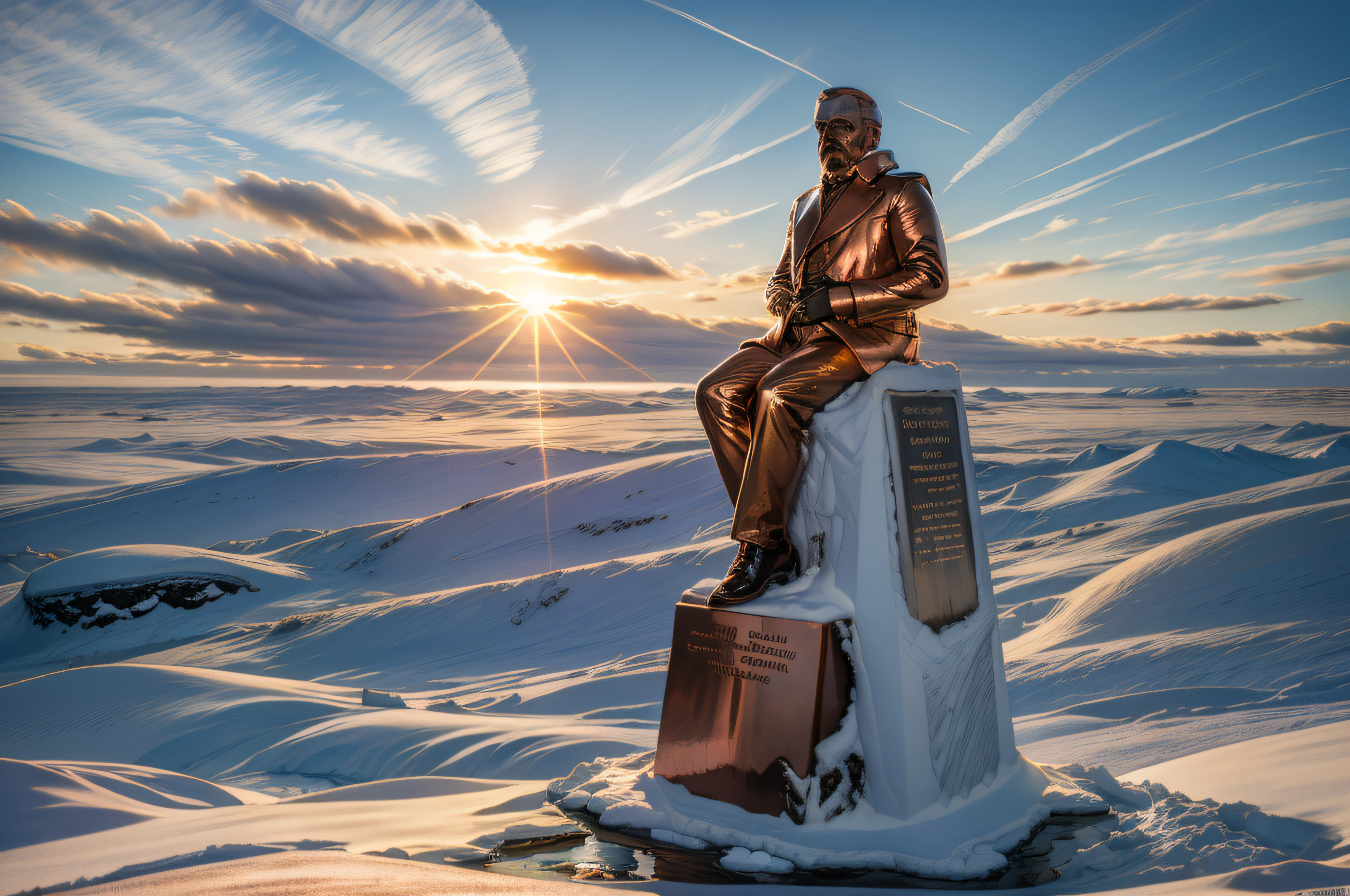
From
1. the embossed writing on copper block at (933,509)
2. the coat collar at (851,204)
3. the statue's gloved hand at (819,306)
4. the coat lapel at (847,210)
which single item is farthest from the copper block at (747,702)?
the coat lapel at (847,210)

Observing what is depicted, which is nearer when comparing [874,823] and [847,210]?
[874,823]

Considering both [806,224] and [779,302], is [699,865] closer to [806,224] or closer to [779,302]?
[779,302]

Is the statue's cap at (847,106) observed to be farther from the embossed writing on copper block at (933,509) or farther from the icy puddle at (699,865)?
the icy puddle at (699,865)

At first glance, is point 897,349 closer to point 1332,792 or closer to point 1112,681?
point 1332,792

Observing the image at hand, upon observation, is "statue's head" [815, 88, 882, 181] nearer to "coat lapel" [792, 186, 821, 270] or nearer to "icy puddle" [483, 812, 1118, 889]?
"coat lapel" [792, 186, 821, 270]

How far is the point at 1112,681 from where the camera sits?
777 cm

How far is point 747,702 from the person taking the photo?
4516mm

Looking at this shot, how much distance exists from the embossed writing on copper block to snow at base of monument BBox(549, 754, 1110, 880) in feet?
3.75

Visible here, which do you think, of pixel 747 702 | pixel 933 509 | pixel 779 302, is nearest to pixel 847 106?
pixel 779 302

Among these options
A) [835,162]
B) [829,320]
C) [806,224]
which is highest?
[835,162]

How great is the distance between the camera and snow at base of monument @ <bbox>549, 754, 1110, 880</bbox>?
13.0 feet

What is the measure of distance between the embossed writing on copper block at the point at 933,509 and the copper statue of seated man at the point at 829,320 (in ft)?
1.31

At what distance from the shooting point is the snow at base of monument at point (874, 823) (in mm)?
3969

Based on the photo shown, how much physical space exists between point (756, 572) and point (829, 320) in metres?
1.69
